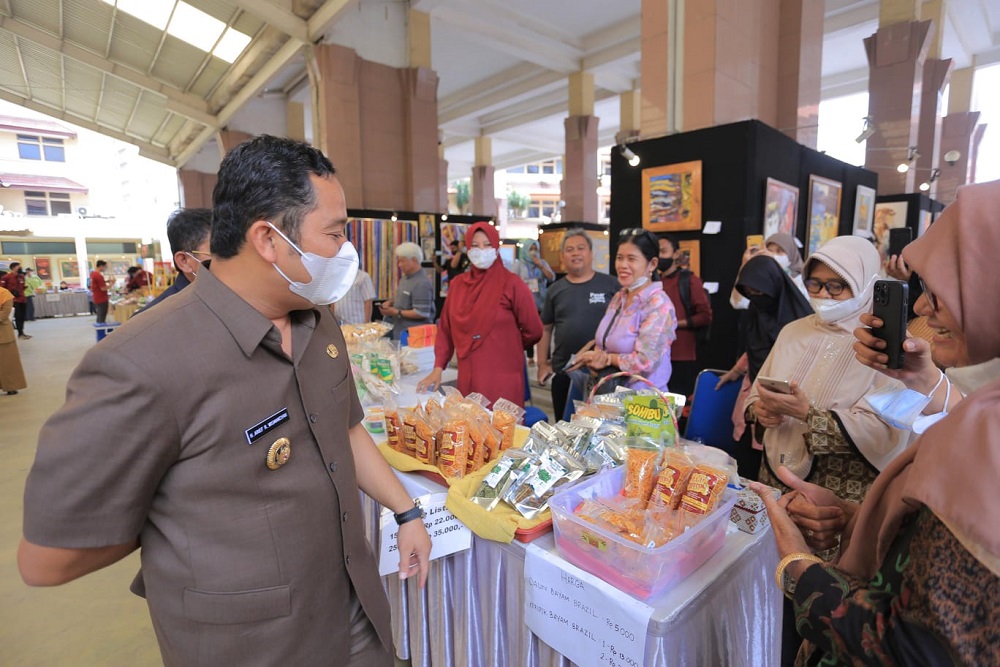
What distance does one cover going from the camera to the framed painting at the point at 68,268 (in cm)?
2167

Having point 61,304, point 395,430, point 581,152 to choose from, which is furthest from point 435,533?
point 61,304

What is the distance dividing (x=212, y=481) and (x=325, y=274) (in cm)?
46

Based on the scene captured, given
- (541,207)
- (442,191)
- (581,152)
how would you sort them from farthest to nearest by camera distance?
(541,207), (442,191), (581,152)

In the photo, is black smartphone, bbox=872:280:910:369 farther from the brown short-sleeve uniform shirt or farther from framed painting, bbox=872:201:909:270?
framed painting, bbox=872:201:909:270

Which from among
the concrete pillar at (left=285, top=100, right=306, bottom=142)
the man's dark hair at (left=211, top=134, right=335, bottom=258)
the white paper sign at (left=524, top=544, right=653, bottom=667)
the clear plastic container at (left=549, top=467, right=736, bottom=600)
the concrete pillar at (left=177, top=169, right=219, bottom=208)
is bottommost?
the white paper sign at (left=524, top=544, right=653, bottom=667)

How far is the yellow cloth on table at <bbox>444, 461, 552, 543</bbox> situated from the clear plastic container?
0.39 feet

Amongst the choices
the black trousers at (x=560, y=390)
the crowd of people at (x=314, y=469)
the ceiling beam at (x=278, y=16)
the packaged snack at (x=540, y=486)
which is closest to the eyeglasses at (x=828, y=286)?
the crowd of people at (x=314, y=469)

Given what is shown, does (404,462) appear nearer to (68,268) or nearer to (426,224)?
(426,224)

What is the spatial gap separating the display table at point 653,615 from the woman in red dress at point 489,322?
1205mm

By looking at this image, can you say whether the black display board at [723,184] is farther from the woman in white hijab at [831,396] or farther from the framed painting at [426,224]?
the framed painting at [426,224]

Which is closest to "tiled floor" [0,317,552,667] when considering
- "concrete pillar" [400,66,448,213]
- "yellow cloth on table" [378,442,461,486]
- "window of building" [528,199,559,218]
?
"yellow cloth on table" [378,442,461,486]

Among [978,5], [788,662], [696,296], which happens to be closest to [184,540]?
[788,662]

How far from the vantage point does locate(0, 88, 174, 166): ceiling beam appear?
1308 cm

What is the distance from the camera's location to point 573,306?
137 inches
